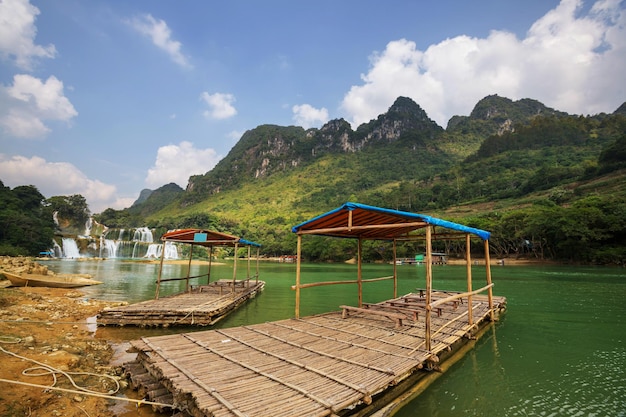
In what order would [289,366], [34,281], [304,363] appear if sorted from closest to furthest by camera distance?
[289,366] < [304,363] < [34,281]

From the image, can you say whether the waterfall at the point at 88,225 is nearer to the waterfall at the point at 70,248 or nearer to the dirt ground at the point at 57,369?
the waterfall at the point at 70,248

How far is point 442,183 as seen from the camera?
101250 mm

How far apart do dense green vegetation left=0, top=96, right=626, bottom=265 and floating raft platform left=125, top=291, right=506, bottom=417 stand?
42.5 meters

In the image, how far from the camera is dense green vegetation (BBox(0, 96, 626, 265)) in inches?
1704

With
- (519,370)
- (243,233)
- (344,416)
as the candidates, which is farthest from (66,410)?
(243,233)

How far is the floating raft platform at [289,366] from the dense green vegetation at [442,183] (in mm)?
42469

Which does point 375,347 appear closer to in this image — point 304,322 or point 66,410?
point 304,322

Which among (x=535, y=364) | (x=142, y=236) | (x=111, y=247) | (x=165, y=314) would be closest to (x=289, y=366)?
(x=535, y=364)

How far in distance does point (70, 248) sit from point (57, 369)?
69.3 metres

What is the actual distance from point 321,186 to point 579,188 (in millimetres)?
88404

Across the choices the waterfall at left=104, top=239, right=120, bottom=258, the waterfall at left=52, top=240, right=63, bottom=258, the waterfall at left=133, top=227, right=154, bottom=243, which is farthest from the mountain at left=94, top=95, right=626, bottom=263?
the waterfall at left=52, top=240, right=63, bottom=258

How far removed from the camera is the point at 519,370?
6949 millimetres

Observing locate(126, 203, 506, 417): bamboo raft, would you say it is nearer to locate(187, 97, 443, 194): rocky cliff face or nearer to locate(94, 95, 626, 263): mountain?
locate(94, 95, 626, 263): mountain

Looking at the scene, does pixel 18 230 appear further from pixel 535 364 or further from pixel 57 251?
pixel 535 364
